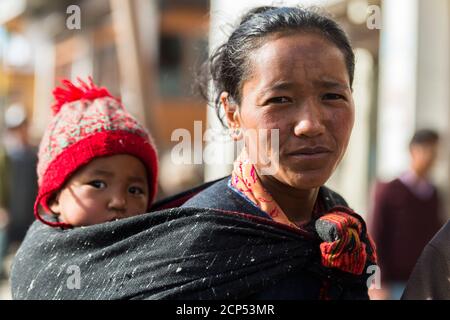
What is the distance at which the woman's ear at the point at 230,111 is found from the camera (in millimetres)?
1827

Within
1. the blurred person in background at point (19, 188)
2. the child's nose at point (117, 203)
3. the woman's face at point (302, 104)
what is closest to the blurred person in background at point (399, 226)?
the child's nose at point (117, 203)

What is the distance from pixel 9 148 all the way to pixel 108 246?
6035 millimetres

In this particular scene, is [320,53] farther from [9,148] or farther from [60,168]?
[9,148]

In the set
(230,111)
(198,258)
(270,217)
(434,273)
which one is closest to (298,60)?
(230,111)

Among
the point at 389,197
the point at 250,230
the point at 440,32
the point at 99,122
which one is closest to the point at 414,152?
the point at 389,197

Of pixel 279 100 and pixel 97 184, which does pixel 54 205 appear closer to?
pixel 97 184

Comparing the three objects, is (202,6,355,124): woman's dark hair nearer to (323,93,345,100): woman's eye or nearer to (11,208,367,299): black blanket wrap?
(323,93,345,100): woman's eye

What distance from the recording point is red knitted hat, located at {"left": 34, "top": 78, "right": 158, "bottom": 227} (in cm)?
224

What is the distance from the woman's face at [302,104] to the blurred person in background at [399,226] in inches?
136

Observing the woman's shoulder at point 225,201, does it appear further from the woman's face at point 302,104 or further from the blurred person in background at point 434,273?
the blurred person in background at point 434,273

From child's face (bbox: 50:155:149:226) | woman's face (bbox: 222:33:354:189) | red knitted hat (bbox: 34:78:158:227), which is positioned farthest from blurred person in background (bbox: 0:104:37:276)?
woman's face (bbox: 222:33:354:189)

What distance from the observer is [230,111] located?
72.9 inches

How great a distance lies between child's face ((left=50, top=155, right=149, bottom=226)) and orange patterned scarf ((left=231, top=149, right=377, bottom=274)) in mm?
536

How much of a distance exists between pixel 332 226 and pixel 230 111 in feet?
1.36
